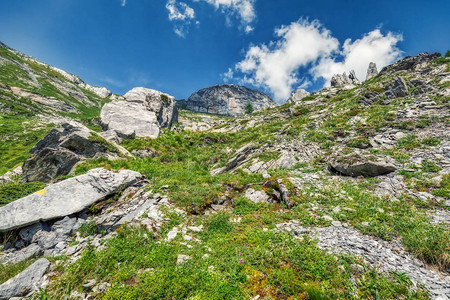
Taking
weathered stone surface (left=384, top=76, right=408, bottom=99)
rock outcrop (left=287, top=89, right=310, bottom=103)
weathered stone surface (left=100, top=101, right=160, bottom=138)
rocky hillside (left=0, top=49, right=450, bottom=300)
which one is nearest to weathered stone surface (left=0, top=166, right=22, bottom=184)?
rocky hillside (left=0, top=49, right=450, bottom=300)

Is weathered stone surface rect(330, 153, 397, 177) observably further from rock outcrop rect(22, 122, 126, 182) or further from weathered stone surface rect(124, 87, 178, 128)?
weathered stone surface rect(124, 87, 178, 128)

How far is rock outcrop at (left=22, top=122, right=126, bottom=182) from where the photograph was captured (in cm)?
1552

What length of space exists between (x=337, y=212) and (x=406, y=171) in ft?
21.3

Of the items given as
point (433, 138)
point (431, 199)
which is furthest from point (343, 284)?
point (433, 138)

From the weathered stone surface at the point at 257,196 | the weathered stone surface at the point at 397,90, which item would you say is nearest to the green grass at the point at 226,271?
the weathered stone surface at the point at 257,196

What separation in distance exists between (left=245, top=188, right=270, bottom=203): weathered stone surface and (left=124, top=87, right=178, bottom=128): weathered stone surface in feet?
129

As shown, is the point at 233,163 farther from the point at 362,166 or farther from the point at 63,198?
the point at 63,198

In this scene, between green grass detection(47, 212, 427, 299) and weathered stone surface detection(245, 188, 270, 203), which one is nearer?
green grass detection(47, 212, 427, 299)

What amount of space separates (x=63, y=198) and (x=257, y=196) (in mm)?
11448

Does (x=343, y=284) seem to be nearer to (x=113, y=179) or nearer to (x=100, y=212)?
(x=100, y=212)

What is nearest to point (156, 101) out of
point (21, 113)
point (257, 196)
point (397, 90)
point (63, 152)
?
point (63, 152)

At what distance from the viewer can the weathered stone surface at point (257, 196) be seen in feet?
33.3

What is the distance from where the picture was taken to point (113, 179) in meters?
11.5

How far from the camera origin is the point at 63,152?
15938mm
